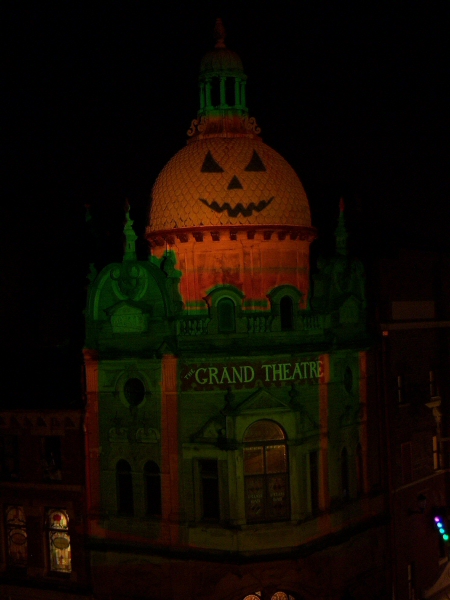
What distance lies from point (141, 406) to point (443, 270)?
57.1ft

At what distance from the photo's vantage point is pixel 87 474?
39906 mm

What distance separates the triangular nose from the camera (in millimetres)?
39938

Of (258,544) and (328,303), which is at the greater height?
(328,303)

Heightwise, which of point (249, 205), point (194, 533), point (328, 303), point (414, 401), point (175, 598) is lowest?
point (175, 598)

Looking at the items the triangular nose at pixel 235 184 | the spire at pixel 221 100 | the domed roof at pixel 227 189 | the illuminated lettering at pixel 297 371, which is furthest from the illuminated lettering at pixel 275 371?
the spire at pixel 221 100

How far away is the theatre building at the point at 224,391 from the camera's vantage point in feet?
123

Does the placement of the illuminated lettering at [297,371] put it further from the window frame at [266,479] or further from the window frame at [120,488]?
the window frame at [120,488]

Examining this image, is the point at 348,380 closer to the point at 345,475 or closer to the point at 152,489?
the point at 345,475

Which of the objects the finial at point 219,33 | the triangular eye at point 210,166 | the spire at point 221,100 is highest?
the finial at point 219,33

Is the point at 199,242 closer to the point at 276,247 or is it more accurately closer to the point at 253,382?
the point at 276,247

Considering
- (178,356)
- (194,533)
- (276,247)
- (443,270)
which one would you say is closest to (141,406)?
(178,356)

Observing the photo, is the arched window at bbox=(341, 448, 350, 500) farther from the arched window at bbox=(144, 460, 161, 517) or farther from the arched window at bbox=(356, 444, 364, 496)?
the arched window at bbox=(144, 460, 161, 517)

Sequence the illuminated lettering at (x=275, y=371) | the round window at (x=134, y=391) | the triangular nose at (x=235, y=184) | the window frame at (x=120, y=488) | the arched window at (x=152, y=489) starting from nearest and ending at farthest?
1. the illuminated lettering at (x=275, y=371)
2. the arched window at (x=152, y=489)
3. the round window at (x=134, y=391)
4. the window frame at (x=120, y=488)
5. the triangular nose at (x=235, y=184)

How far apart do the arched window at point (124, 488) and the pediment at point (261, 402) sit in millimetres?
5194
